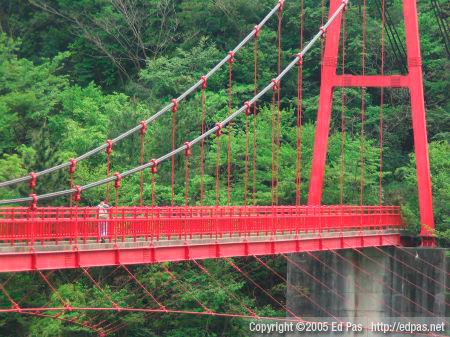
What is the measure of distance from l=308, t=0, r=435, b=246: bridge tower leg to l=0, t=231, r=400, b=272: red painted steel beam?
3733 millimetres

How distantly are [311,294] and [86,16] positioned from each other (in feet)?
82.5

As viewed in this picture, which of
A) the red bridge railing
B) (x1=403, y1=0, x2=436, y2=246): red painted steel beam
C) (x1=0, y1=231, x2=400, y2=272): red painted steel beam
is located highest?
(x1=403, y1=0, x2=436, y2=246): red painted steel beam

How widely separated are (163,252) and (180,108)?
76.0ft

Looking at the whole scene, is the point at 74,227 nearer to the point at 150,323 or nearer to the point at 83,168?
the point at 150,323

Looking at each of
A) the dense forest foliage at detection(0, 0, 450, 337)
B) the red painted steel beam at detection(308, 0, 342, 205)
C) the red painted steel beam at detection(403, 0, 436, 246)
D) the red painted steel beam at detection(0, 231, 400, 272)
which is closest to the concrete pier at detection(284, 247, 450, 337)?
the red painted steel beam at detection(403, 0, 436, 246)

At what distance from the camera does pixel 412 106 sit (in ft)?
187

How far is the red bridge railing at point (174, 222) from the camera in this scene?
3794cm

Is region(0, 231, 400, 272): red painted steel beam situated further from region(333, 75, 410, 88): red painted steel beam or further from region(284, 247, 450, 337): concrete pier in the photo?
region(333, 75, 410, 88): red painted steel beam

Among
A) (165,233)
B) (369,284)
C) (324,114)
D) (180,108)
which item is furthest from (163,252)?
(180,108)

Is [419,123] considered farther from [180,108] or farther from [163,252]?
[163,252]

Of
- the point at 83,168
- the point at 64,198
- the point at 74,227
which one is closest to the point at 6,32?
the point at 83,168

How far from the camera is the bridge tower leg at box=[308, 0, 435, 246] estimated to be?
5678 centimetres

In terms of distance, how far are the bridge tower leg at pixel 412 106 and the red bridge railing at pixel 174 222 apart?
4.16ft

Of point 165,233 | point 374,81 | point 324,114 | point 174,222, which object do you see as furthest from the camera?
point 324,114
